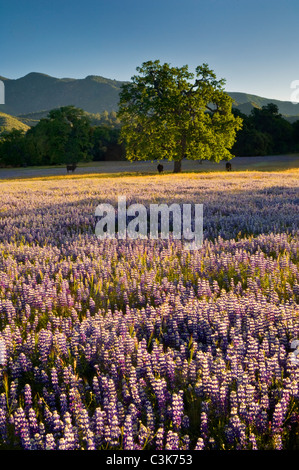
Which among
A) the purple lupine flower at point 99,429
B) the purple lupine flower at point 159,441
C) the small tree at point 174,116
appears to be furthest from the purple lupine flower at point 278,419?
the small tree at point 174,116

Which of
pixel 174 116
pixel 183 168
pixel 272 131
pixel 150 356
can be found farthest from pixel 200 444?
pixel 272 131

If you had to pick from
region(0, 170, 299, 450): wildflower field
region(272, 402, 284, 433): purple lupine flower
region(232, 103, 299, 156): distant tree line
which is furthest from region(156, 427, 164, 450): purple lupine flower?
region(232, 103, 299, 156): distant tree line

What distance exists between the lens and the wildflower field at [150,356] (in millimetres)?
1825

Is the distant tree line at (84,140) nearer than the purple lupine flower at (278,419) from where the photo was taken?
No

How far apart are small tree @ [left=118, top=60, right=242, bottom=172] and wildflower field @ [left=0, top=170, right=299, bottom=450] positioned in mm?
35640

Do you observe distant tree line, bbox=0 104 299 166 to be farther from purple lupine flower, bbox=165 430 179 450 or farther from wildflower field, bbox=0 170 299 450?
purple lupine flower, bbox=165 430 179 450

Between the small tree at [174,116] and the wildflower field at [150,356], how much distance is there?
3564cm

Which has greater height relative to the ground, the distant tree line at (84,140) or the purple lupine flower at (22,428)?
the distant tree line at (84,140)

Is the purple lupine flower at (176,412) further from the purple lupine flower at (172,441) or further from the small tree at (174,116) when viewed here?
the small tree at (174,116)

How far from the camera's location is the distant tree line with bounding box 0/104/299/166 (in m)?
61.8
